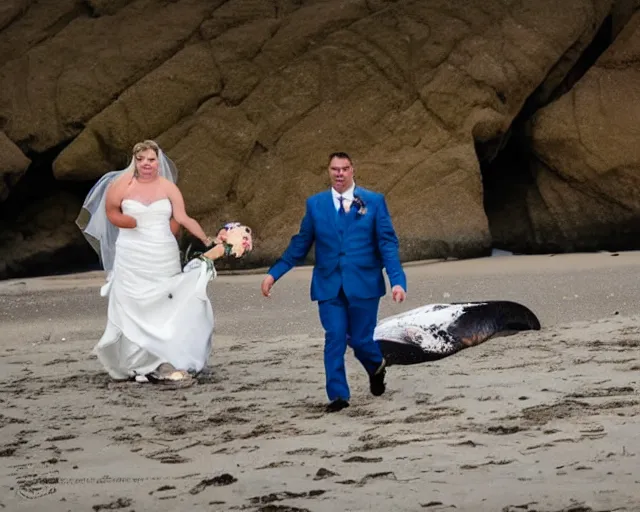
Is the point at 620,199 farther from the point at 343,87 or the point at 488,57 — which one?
the point at 343,87

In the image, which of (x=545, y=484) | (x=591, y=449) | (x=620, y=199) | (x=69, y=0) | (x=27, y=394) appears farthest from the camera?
(x=69, y=0)

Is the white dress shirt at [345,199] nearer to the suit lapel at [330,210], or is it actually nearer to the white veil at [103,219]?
the suit lapel at [330,210]

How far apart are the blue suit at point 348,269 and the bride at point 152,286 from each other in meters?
1.38

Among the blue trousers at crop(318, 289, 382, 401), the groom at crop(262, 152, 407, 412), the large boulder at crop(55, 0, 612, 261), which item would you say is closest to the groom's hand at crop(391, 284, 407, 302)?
the groom at crop(262, 152, 407, 412)

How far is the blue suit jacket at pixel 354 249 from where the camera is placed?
7461mm

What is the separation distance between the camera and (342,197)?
7574 mm

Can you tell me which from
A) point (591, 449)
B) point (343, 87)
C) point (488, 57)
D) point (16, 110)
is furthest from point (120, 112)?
point (591, 449)

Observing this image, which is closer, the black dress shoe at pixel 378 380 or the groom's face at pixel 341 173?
the groom's face at pixel 341 173

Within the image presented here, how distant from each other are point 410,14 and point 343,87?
1.10 m

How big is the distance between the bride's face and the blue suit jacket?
1.52 meters

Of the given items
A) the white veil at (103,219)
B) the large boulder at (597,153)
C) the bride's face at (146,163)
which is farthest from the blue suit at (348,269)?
the large boulder at (597,153)

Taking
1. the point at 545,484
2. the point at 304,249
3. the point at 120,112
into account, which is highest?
the point at 120,112

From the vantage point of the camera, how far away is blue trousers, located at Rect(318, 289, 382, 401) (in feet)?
24.3

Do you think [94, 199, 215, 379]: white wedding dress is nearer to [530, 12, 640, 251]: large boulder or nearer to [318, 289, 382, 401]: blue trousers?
[318, 289, 382, 401]: blue trousers
